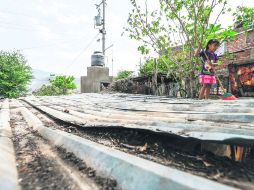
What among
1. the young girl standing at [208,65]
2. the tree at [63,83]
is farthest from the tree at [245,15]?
the tree at [63,83]

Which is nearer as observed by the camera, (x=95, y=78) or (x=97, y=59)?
(x=95, y=78)

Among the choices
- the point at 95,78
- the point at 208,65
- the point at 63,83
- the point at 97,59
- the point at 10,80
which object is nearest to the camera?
the point at 208,65

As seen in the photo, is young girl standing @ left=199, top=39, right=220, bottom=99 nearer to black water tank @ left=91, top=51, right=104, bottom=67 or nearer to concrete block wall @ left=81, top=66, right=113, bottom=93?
concrete block wall @ left=81, top=66, right=113, bottom=93

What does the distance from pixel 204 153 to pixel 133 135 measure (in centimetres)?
49

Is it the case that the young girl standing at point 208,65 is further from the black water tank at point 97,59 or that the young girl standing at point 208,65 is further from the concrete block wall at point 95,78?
the black water tank at point 97,59

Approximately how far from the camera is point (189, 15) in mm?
6195

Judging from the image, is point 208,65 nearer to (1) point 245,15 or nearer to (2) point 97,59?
(1) point 245,15

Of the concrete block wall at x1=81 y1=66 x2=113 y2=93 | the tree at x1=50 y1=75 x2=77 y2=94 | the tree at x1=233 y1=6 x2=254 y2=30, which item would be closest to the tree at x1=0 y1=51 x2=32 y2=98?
the tree at x1=50 y1=75 x2=77 y2=94

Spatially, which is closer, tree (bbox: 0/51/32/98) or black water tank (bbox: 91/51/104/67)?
black water tank (bbox: 91/51/104/67)

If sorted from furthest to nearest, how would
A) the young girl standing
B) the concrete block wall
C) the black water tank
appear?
the black water tank, the concrete block wall, the young girl standing

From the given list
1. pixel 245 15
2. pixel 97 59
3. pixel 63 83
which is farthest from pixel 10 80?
pixel 245 15

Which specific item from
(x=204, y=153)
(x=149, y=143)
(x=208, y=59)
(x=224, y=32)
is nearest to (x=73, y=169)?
(x=149, y=143)

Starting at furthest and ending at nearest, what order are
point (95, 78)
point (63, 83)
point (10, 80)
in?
point (10, 80) < point (63, 83) < point (95, 78)

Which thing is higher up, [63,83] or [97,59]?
[97,59]
